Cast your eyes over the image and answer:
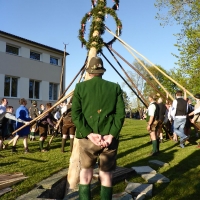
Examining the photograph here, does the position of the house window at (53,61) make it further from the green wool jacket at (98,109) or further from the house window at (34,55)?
the green wool jacket at (98,109)

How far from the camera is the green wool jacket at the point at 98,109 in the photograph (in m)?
3.48

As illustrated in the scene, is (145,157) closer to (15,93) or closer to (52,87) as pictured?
(15,93)

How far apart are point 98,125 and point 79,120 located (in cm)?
26

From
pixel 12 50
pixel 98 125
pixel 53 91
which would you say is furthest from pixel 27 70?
pixel 98 125

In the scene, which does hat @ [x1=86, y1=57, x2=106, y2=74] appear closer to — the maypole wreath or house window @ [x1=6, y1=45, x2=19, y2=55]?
the maypole wreath

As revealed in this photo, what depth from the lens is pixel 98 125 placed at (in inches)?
137

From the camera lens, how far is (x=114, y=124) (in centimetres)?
349

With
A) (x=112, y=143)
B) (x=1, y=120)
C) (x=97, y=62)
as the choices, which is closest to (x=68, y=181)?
(x=112, y=143)

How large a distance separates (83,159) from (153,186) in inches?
79.4

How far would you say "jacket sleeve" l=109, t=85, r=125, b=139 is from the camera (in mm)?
3443

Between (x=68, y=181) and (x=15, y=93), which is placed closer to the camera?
(x=68, y=181)

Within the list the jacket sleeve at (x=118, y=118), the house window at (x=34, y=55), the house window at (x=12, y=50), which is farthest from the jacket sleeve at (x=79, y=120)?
the house window at (x=34, y=55)

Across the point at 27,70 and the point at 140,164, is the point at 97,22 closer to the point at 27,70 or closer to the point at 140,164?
the point at 140,164

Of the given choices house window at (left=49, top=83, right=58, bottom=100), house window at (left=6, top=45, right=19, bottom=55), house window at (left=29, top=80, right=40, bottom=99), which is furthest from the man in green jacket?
house window at (left=49, top=83, right=58, bottom=100)
